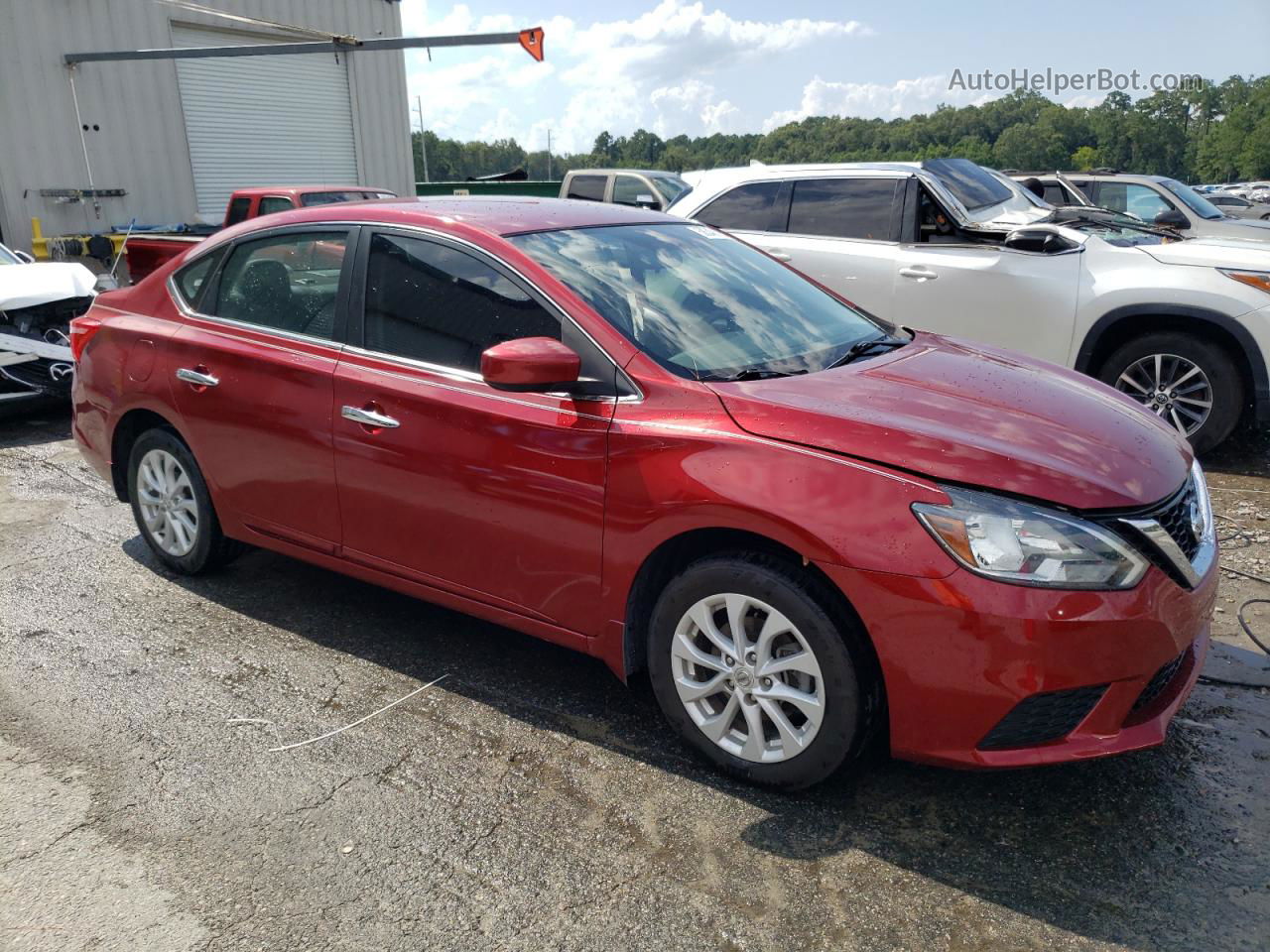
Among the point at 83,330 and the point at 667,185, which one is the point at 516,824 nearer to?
the point at 83,330

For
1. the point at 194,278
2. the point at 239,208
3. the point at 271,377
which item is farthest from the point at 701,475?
the point at 239,208

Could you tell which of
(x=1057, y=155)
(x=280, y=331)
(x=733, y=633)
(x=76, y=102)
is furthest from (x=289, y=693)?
(x=1057, y=155)

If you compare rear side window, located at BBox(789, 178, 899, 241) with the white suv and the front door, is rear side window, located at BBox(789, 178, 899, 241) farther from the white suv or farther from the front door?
the front door

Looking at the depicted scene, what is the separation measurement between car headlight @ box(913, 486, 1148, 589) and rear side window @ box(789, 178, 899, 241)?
15.3 feet

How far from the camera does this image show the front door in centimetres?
301

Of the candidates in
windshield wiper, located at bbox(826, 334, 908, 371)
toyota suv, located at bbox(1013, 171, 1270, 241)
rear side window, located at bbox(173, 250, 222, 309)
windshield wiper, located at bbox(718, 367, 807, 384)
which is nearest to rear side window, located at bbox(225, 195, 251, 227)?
rear side window, located at bbox(173, 250, 222, 309)

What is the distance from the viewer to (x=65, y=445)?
272 inches

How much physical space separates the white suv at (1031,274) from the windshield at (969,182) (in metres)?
0.02

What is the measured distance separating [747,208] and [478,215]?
3.99 meters

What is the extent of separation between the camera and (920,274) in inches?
254

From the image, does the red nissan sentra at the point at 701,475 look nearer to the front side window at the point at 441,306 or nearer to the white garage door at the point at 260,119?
the front side window at the point at 441,306

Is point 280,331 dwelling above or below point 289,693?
above

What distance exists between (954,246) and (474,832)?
5.16 m

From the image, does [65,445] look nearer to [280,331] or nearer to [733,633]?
[280,331]
